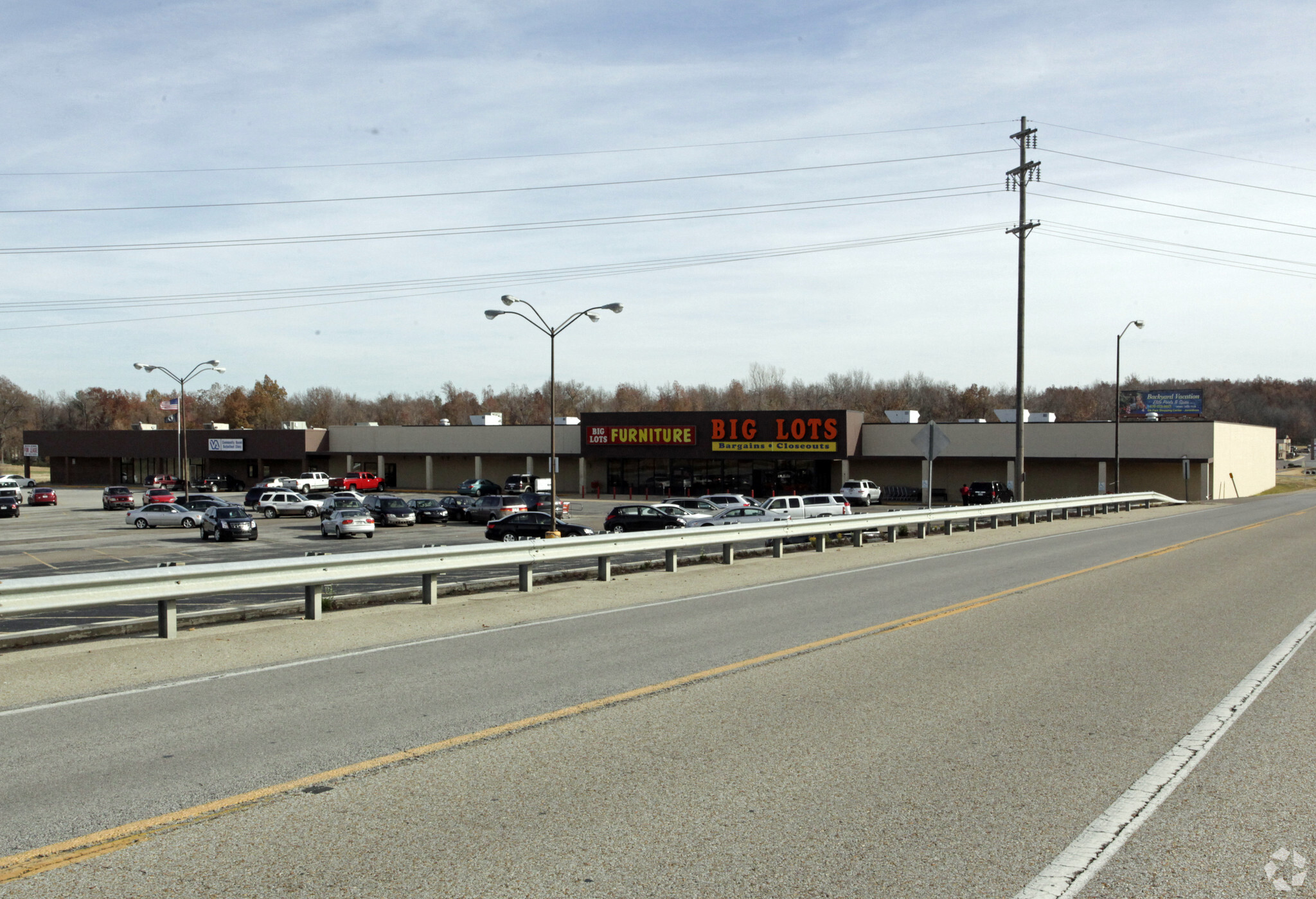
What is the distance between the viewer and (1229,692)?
28.6 feet

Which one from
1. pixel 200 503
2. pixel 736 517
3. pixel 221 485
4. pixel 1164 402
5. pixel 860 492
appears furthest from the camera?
pixel 1164 402

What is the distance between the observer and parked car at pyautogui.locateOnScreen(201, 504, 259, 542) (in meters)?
39.5

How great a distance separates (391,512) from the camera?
4694 cm

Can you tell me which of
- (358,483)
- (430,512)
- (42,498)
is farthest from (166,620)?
(358,483)

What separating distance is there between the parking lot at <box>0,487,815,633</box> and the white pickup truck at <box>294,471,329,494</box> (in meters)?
13.7

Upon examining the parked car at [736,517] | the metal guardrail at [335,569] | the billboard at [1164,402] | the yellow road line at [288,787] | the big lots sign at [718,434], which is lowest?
the parked car at [736,517]

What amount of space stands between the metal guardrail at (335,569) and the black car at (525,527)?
11.3 metres

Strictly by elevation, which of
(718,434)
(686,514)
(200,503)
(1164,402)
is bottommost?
(200,503)

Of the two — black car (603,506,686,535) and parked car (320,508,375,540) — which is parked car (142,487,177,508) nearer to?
parked car (320,508,375,540)

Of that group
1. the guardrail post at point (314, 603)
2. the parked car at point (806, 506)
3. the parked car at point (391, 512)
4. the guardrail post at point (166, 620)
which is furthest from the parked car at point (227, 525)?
the guardrail post at point (166, 620)

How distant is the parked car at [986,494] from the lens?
52.6 m

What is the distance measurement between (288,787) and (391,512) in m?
42.2

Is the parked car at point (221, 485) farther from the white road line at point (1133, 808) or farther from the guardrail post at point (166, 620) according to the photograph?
the white road line at point (1133, 808)

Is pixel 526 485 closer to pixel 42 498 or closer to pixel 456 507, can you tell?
pixel 456 507
